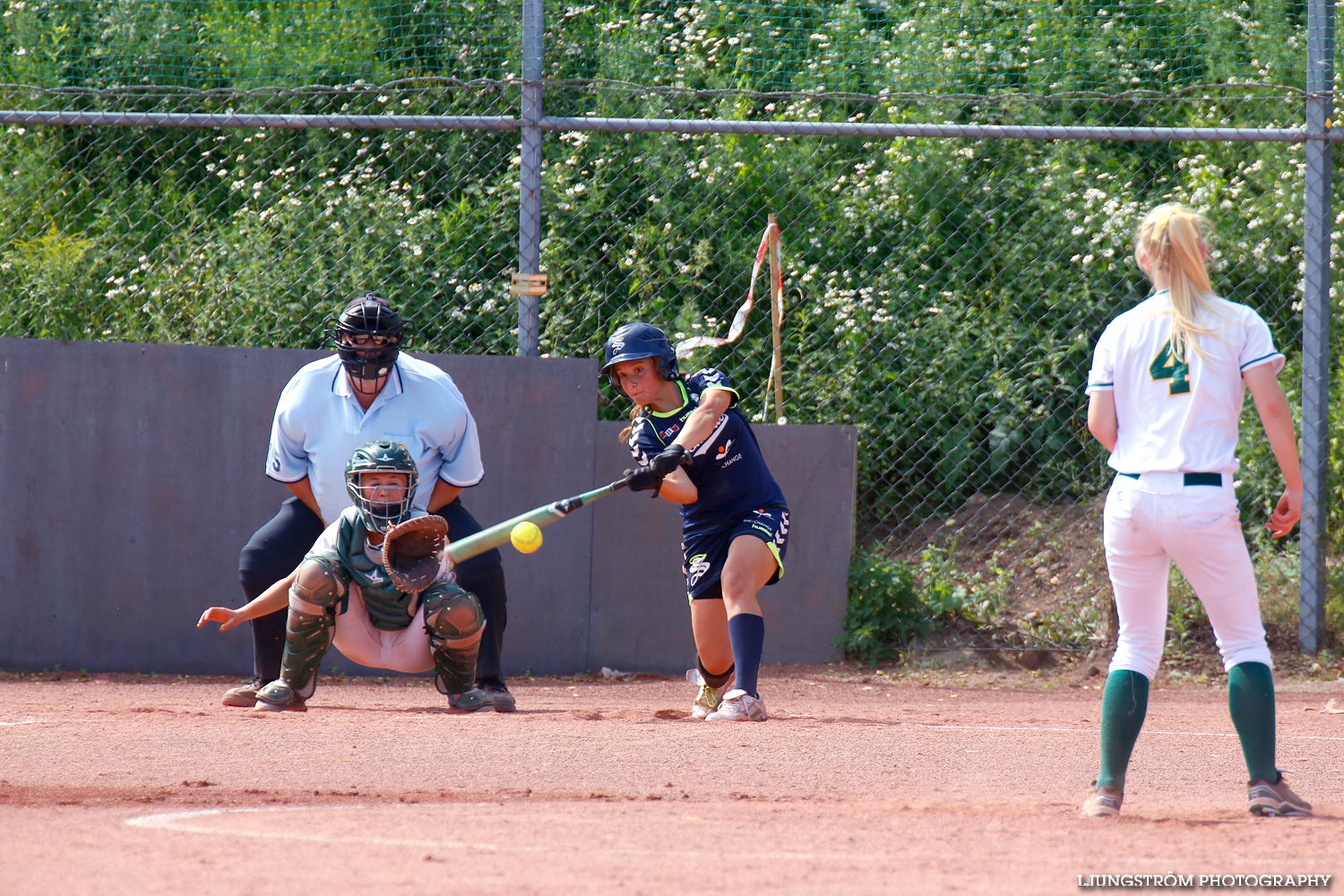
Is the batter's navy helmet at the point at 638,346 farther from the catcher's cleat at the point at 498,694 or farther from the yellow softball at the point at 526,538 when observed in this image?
the catcher's cleat at the point at 498,694

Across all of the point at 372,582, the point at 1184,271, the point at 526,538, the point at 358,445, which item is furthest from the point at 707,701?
the point at 1184,271

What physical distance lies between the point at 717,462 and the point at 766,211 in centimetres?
321

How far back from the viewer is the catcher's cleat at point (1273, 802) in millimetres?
3695

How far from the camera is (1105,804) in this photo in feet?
12.1

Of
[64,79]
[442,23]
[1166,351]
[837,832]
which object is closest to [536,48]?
[442,23]

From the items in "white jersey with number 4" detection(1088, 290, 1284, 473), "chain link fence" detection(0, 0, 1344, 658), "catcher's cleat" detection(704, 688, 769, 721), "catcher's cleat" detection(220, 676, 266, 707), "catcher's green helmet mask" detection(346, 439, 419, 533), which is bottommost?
"catcher's cleat" detection(220, 676, 266, 707)

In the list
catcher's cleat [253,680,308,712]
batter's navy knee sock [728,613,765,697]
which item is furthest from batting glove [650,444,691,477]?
catcher's cleat [253,680,308,712]

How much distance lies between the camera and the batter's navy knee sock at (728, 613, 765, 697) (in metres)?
5.45

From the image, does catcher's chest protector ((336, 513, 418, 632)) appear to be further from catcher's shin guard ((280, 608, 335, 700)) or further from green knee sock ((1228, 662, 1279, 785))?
green knee sock ((1228, 662, 1279, 785))

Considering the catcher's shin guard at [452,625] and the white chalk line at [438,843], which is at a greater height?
the catcher's shin guard at [452,625]

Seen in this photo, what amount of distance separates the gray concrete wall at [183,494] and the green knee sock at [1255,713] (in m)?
4.14

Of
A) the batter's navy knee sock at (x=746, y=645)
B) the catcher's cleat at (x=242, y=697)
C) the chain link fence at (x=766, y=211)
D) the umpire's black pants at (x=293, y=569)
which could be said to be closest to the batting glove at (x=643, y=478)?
the batter's navy knee sock at (x=746, y=645)

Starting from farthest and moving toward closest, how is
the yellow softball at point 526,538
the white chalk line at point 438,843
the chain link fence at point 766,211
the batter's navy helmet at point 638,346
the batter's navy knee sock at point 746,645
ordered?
the chain link fence at point 766,211, the batter's navy helmet at point 638,346, the batter's navy knee sock at point 746,645, the yellow softball at point 526,538, the white chalk line at point 438,843

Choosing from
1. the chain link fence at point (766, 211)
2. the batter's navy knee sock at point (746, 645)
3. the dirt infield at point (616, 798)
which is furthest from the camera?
the chain link fence at point (766, 211)
